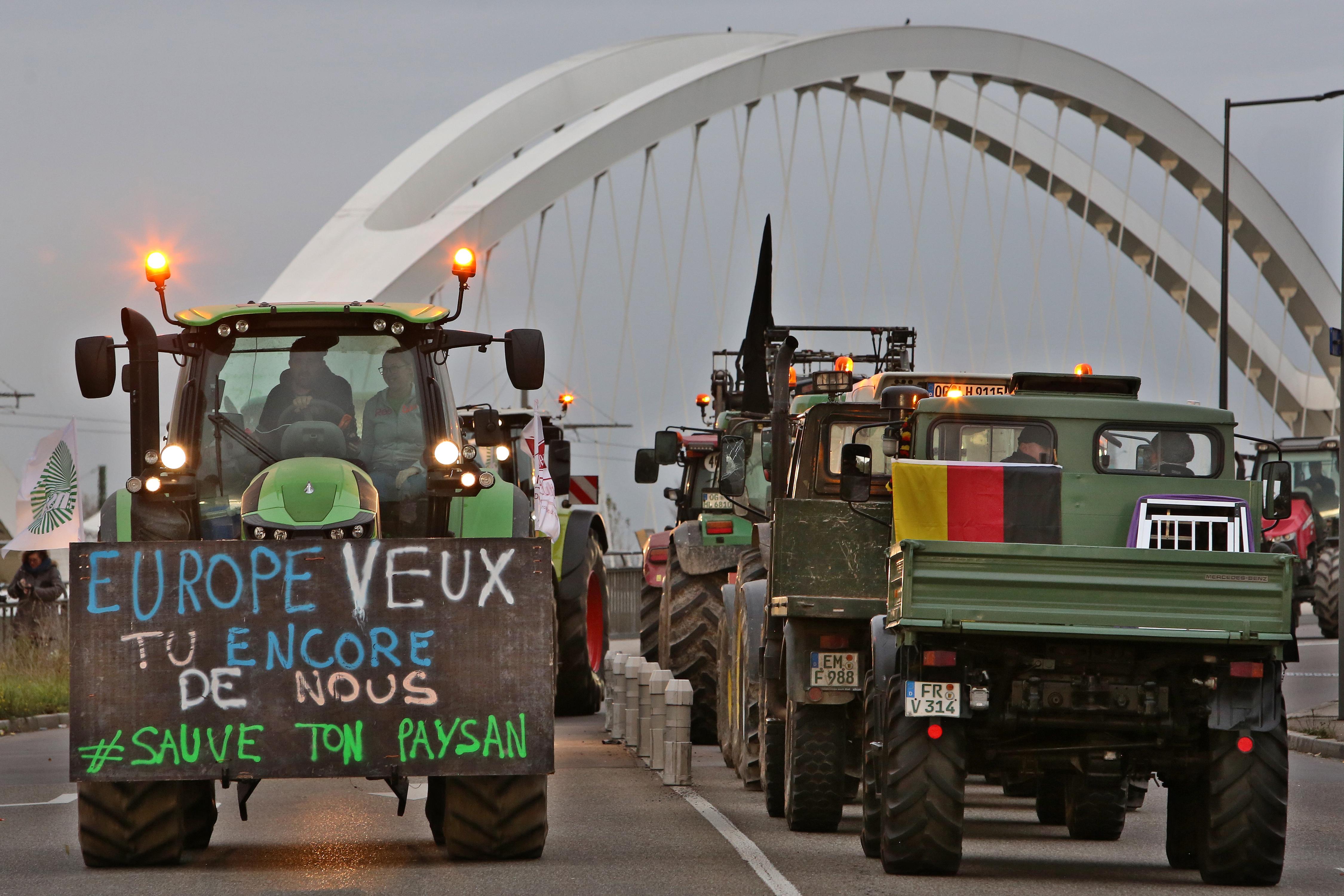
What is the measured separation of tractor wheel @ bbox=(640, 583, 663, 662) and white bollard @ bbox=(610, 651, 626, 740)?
1.46 meters

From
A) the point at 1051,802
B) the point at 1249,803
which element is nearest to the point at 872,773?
the point at 1249,803

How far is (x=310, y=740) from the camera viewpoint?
10172mm

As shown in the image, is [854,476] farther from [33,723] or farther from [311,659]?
[33,723]

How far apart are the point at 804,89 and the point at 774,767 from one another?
118ft

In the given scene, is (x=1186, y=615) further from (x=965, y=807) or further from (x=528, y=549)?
(x=965, y=807)

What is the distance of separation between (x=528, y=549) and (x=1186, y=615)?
10.3 feet

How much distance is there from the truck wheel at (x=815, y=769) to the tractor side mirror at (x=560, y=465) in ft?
28.2

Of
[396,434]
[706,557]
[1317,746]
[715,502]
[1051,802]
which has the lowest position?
[1317,746]

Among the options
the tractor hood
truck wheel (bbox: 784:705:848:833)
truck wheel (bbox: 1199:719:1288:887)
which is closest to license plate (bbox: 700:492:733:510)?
truck wheel (bbox: 784:705:848:833)

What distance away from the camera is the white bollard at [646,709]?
1656 centimetres

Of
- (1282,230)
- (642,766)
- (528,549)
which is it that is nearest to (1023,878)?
(528,549)

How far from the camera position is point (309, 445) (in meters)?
11.2

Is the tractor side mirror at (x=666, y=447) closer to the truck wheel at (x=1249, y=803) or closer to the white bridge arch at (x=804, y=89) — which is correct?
the truck wheel at (x=1249, y=803)

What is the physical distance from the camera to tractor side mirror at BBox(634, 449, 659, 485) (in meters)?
19.8
